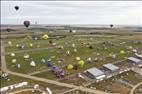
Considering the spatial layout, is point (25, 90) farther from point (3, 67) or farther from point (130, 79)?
→ point (130, 79)

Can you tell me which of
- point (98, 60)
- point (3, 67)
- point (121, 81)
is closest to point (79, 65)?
point (98, 60)

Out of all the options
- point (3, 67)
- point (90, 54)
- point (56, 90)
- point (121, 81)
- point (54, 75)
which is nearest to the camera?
point (56, 90)

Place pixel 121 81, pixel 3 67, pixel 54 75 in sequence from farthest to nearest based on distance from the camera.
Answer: pixel 3 67 → pixel 54 75 → pixel 121 81

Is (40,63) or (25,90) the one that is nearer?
(25,90)

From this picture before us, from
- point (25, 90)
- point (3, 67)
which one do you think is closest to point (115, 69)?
point (25, 90)

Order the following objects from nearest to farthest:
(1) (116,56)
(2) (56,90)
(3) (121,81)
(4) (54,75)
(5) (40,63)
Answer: (2) (56,90) < (3) (121,81) < (4) (54,75) < (5) (40,63) < (1) (116,56)

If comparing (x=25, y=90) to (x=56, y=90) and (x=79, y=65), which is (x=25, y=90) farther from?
(x=79, y=65)

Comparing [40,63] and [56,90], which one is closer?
[56,90]

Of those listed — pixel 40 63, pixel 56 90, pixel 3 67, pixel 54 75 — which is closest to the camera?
pixel 56 90
